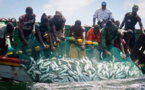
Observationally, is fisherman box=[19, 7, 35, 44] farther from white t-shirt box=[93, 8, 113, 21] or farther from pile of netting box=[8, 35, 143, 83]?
white t-shirt box=[93, 8, 113, 21]

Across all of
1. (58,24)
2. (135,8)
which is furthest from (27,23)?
(135,8)

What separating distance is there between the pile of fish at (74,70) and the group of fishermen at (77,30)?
1.63 feet

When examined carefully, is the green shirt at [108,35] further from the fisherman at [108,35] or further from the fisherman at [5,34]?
the fisherman at [5,34]

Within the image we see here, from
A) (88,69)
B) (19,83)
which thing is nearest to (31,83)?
(19,83)

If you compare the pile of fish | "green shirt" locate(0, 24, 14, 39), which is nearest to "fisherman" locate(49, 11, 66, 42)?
the pile of fish

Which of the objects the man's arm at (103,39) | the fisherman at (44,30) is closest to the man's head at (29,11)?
the fisherman at (44,30)

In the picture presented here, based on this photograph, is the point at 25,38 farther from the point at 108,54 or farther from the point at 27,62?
the point at 108,54

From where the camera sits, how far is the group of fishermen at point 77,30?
6.97 meters

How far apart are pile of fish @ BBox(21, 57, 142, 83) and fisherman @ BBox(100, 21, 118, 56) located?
2.27 ft

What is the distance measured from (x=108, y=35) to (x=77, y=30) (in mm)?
1197

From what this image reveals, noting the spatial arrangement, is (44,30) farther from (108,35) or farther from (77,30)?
(108,35)

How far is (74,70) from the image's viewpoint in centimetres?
701

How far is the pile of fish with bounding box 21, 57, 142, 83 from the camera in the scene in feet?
22.0

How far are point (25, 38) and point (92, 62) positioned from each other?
2.41m
